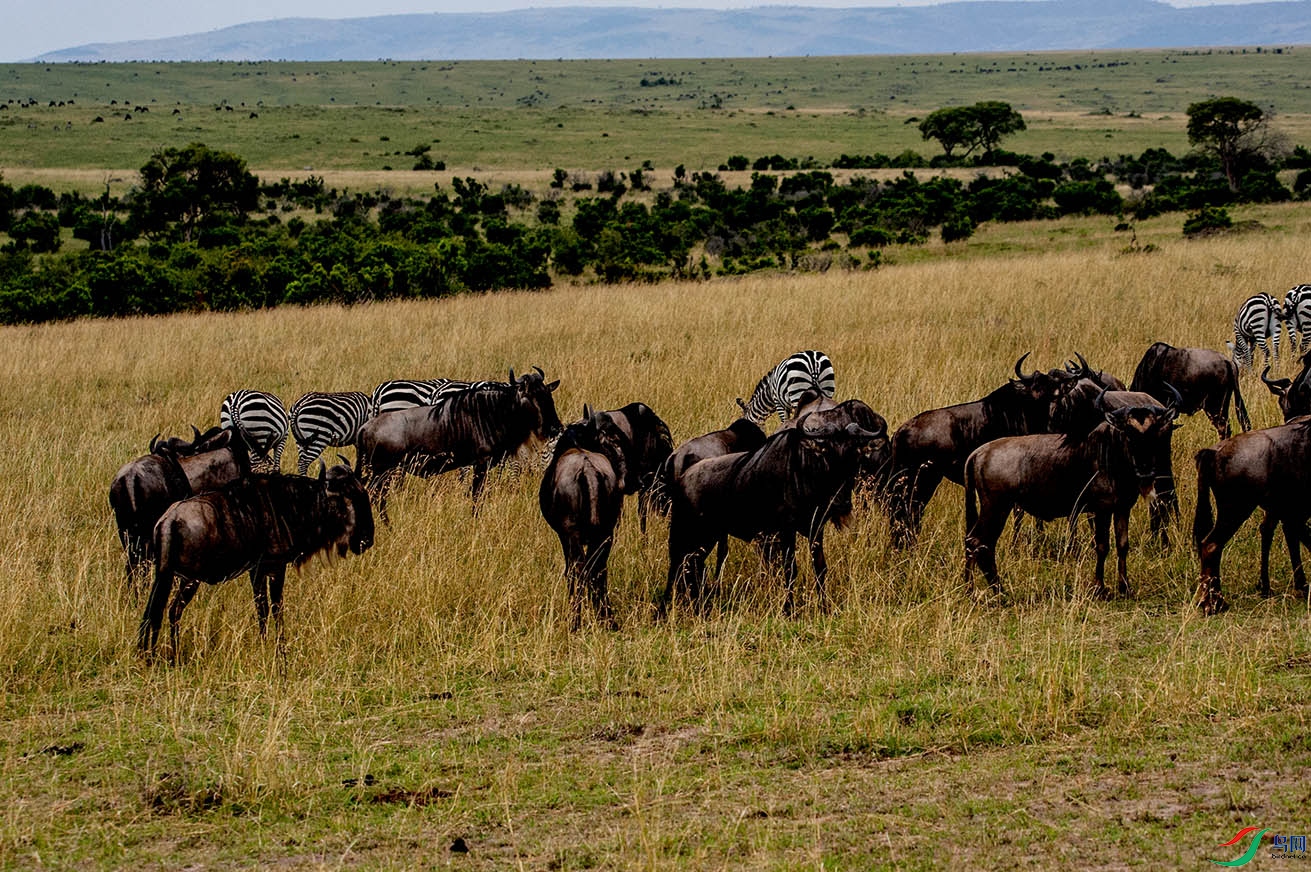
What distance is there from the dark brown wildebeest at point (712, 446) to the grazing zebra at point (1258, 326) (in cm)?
890

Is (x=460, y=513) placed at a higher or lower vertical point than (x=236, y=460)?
lower

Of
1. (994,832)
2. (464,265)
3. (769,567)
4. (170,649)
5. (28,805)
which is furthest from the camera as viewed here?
(464,265)

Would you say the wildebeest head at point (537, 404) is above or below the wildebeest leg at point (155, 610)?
above

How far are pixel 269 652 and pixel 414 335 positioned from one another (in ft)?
43.0

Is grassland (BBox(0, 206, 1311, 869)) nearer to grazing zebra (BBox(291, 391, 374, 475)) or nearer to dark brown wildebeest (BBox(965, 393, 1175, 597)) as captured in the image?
dark brown wildebeest (BBox(965, 393, 1175, 597))

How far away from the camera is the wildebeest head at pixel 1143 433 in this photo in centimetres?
753

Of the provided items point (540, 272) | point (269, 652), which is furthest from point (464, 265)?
point (269, 652)

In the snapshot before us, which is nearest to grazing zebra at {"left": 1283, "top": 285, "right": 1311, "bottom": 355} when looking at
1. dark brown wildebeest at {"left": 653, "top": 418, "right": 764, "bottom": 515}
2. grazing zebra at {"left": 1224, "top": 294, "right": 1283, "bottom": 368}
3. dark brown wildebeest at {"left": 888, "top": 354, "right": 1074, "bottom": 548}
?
grazing zebra at {"left": 1224, "top": 294, "right": 1283, "bottom": 368}

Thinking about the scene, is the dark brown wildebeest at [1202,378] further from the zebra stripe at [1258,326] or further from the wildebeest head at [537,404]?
the wildebeest head at [537,404]

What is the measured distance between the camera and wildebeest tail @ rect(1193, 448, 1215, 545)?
25.4 feet

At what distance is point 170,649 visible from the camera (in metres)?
7.18

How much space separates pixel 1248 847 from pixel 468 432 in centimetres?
734

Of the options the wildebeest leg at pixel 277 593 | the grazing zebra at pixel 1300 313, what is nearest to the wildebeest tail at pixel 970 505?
the wildebeest leg at pixel 277 593

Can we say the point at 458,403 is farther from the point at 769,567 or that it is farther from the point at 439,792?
the point at 439,792
